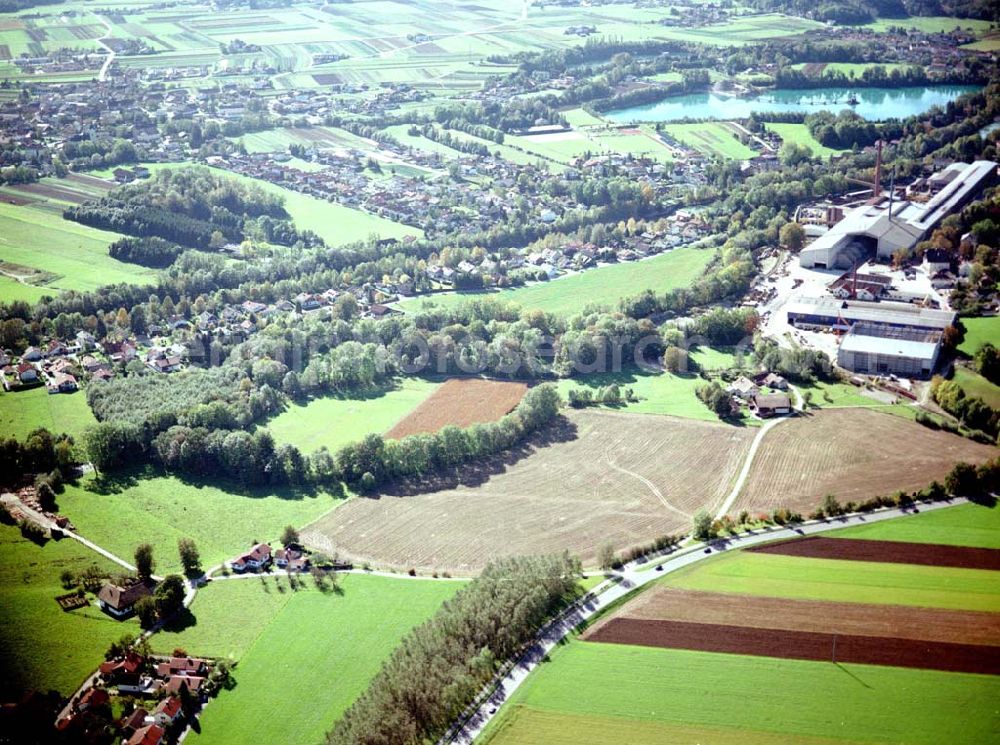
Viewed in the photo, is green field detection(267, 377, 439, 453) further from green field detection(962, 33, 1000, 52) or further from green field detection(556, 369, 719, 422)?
green field detection(962, 33, 1000, 52)

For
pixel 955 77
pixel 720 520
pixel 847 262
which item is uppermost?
pixel 955 77

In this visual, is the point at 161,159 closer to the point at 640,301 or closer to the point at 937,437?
the point at 640,301

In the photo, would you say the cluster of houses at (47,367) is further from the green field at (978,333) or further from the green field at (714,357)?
the green field at (978,333)

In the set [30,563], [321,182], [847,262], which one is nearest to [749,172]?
[847,262]

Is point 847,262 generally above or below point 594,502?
above

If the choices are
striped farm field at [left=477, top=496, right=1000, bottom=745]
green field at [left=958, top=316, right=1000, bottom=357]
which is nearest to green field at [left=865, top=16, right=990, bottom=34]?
green field at [left=958, top=316, right=1000, bottom=357]

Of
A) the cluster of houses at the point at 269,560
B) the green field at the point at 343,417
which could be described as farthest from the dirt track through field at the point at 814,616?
the green field at the point at 343,417
